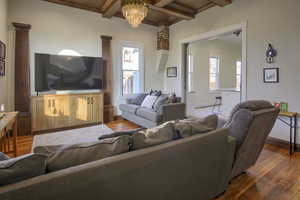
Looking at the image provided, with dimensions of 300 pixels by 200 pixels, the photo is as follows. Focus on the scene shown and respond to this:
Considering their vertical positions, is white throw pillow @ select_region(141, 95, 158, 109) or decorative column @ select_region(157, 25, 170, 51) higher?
decorative column @ select_region(157, 25, 170, 51)

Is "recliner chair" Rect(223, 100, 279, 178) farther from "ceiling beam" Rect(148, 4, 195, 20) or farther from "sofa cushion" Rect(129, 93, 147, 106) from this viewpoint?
"ceiling beam" Rect(148, 4, 195, 20)

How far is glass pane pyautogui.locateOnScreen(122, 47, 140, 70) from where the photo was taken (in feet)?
18.2

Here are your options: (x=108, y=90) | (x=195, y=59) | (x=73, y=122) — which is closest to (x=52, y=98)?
(x=73, y=122)

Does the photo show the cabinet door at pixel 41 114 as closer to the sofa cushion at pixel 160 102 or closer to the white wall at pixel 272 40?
the sofa cushion at pixel 160 102

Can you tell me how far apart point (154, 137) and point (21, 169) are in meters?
0.78

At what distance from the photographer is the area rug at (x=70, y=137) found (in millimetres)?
3357

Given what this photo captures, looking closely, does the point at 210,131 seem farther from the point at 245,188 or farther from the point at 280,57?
the point at 280,57

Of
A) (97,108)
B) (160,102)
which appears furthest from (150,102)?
(97,108)

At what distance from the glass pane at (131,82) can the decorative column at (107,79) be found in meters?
0.61

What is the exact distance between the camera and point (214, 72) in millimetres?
8039

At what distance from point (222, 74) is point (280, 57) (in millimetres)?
5158

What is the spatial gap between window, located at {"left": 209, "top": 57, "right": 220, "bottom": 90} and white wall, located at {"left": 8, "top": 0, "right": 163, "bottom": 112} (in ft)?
11.9

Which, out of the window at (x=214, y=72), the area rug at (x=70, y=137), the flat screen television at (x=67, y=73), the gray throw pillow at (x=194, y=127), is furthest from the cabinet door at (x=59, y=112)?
the window at (x=214, y=72)

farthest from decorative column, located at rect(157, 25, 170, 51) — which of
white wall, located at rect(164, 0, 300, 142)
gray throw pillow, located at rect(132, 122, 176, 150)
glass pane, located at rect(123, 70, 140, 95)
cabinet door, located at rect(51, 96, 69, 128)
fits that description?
gray throw pillow, located at rect(132, 122, 176, 150)
